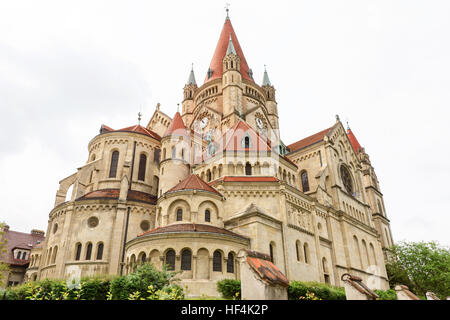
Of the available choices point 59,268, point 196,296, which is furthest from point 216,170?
point 59,268

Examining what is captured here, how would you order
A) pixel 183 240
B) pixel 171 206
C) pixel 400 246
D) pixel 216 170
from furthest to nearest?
pixel 400 246
pixel 216 170
pixel 171 206
pixel 183 240

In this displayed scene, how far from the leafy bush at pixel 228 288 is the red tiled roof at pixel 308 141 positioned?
87.9 feet

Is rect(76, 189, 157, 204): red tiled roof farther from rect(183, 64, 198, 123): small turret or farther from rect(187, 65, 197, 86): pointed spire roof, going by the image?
rect(187, 65, 197, 86): pointed spire roof

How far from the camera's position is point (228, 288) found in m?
22.0

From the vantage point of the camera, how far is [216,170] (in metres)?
34.1

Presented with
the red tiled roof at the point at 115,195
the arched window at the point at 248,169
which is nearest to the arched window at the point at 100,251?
the red tiled roof at the point at 115,195

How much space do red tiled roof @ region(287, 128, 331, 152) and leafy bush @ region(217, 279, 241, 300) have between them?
87.9 ft

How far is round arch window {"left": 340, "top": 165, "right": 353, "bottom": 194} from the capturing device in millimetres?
44406

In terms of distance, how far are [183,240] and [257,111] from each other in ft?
94.4

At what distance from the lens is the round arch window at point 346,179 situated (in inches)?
1748

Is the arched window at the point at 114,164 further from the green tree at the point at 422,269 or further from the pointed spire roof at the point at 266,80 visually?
the green tree at the point at 422,269

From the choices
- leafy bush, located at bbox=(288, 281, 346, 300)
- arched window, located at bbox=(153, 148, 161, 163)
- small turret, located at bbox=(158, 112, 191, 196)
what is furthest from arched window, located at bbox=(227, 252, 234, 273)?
arched window, located at bbox=(153, 148, 161, 163)
